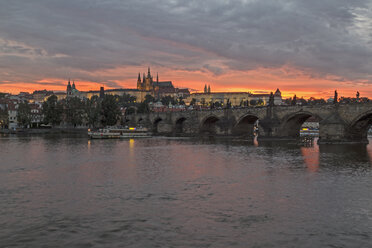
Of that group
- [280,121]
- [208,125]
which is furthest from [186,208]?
[208,125]

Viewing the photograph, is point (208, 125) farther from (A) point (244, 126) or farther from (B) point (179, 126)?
(B) point (179, 126)

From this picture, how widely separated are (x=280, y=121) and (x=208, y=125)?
93.2 feet

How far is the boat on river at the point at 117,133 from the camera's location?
72.1m

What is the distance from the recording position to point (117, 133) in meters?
75.9

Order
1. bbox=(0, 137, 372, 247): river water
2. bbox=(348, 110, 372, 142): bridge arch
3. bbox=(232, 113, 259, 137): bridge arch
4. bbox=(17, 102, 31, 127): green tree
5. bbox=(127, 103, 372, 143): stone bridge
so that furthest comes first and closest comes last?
1. bbox=(17, 102, 31, 127): green tree
2. bbox=(232, 113, 259, 137): bridge arch
3. bbox=(127, 103, 372, 143): stone bridge
4. bbox=(348, 110, 372, 142): bridge arch
5. bbox=(0, 137, 372, 247): river water

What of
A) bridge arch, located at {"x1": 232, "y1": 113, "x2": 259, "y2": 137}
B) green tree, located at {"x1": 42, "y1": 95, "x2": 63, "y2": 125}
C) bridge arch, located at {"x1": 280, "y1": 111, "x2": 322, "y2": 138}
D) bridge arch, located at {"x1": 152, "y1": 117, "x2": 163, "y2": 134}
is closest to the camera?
bridge arch, located at {"x1": 280, "y1": 111, "x2": 322, "y2": 138}

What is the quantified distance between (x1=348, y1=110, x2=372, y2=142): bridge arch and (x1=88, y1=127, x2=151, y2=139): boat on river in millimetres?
41477

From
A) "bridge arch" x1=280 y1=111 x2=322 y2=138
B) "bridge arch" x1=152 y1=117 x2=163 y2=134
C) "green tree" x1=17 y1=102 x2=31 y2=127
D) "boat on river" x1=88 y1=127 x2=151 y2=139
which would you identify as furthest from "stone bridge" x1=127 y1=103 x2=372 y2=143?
"green tree" x1=17 y1=102 x2=31 y2=127

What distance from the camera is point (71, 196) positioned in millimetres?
16641

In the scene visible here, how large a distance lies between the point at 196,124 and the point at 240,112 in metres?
16.3

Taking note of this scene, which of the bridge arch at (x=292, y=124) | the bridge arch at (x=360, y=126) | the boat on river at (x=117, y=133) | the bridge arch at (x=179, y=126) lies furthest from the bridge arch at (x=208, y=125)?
the bridge arch at (x=360, y=126)

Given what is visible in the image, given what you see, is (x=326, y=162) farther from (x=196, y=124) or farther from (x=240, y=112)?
(x=196, y=124)

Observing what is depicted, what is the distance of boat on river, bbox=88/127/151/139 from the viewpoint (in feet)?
236

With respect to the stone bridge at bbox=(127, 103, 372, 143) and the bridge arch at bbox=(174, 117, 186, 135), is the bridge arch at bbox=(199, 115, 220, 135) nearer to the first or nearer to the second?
the stone bridge at bbox=(127, 103, 372, 143)
